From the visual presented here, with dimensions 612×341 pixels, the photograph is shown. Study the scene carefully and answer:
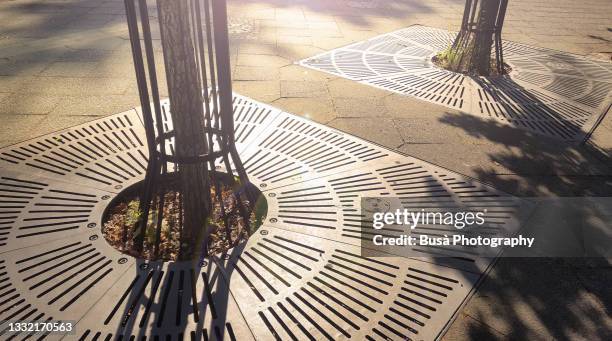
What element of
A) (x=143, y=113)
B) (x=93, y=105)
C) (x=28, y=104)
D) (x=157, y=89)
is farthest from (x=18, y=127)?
(x=157, y=89)

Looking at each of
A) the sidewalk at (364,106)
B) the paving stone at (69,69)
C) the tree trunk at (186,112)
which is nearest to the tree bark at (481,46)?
the sidewalk at (364,106)

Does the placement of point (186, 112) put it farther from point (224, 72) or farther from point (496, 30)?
point (496, 30)

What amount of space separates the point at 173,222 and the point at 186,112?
891 millimetres

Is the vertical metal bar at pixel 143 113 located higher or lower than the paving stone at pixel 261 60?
lower

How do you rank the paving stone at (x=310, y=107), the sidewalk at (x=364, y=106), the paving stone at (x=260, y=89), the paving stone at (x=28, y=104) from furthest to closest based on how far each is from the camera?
the paving stone at (x=260, y=89) → the paving stone at (x=310, y=107) → the paving stone at (x=28, y=104) → the sidewalk at (x=364, y=106)

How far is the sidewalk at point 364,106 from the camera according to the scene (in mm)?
2557

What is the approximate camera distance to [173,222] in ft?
10.4

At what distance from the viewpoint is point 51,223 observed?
9.89ft

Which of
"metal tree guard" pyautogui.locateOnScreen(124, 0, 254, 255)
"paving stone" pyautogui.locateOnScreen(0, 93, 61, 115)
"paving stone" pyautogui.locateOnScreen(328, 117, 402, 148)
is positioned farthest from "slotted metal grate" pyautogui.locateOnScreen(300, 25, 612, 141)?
"paving stone" pyautogui.locateOnScreen(0, 93, 61, 115)

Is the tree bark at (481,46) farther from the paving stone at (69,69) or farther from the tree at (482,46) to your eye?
the paving stone at (69,69)

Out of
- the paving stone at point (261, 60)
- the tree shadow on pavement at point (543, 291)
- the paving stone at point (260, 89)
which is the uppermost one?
the paving stone at point (261, 60)

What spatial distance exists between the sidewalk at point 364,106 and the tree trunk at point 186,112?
190 centimetres

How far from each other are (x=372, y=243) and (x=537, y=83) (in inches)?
190

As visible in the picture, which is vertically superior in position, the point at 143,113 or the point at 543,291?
the point at 143,113
